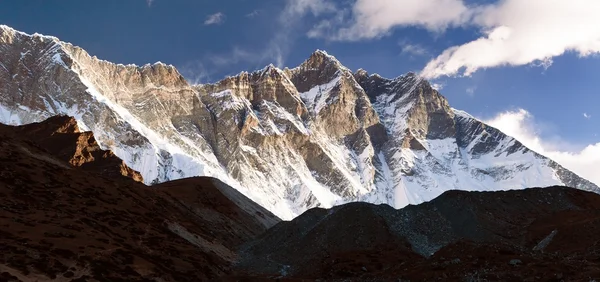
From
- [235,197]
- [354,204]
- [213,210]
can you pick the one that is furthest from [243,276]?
[235,197]

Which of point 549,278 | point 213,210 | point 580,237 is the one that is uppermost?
point 213,210

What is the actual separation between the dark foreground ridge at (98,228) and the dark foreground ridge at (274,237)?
258 mm

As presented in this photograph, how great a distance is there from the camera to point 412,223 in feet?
324

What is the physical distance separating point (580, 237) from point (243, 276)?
45.2m

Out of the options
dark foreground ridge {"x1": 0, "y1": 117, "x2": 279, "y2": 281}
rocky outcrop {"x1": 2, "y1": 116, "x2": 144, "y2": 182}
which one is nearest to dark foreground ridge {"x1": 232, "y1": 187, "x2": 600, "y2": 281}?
dark foreground ridge {"x1": 0, "y1": 117, "x2": 279, "y2": 281}

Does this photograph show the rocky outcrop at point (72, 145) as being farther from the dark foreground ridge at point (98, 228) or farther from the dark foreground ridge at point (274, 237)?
the dark foreground ridge at point (274, 237)

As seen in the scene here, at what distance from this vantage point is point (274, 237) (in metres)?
108

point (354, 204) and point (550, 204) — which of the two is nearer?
point (354, 204)

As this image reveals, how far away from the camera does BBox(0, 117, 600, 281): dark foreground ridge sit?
5450cm

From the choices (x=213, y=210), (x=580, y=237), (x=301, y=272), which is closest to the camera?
(x=580, y=237)

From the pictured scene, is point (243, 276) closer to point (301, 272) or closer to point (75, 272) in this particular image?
point (301, 272)

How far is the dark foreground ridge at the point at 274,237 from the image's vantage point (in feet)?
179

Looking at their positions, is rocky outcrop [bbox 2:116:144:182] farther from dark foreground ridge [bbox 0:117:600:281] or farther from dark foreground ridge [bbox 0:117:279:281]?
dark foreground ridge [bbox 0:117:600:281]

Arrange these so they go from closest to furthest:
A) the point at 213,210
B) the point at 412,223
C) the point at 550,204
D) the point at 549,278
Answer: the point at 549,278, the point at 412,223, the point at 550,204, the point at 213,210
